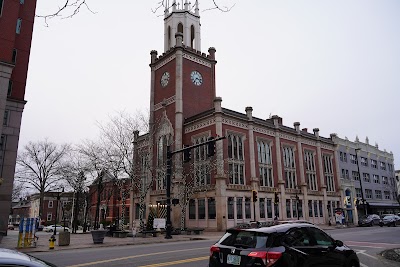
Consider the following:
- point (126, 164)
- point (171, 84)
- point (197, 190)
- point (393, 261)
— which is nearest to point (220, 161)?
point (197, 190)

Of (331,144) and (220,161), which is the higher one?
(331,144)

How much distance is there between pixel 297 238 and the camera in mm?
6629

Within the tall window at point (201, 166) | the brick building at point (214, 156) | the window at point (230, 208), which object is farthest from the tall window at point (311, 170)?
the tall window at point (201, 166)

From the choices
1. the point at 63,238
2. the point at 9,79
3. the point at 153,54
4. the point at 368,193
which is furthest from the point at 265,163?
the point at 368,193

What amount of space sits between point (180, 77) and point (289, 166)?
21071 mm

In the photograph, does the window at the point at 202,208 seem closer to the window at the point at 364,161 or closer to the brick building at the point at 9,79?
the brick building at the point at 9,79

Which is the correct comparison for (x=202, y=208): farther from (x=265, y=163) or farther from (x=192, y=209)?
(x=265, y=163)

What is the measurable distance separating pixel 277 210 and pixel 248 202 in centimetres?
566

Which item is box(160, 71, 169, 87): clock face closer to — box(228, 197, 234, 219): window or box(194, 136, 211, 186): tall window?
box(194, 136, 211, 186): tall window

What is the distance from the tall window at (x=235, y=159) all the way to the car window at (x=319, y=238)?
3246cm

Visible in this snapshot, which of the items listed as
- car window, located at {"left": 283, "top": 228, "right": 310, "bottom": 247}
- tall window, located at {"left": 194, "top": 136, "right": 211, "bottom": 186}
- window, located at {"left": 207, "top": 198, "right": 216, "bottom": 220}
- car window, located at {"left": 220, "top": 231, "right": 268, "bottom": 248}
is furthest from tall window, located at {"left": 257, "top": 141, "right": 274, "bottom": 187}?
car window, located at {"left": 220, "top": 231, "right": 268, "bottom": 248}

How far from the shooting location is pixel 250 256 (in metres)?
6.01

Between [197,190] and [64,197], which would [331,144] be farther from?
[64,197]

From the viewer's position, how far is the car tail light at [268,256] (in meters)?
5.82
